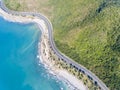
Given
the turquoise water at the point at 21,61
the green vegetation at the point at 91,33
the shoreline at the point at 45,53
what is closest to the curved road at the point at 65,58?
the green vegetation at the point at 91,33

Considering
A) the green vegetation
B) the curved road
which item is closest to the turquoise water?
the curved road

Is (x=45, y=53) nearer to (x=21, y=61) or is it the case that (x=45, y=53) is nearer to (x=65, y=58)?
(x=65, y=58)

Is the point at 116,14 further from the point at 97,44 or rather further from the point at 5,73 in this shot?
the point at 5,73

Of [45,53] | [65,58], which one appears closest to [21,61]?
[45,53]

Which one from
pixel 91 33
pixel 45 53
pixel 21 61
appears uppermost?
pixel 91 33

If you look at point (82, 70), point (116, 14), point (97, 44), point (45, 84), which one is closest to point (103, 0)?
point (116, 14)

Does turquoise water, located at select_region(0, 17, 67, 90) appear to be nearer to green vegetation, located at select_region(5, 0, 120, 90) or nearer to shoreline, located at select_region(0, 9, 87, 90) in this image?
shoreline, located at select_region(0, 9, 87, 90)

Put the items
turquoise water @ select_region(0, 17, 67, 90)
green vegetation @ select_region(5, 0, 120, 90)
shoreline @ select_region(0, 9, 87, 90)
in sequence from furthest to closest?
turquoise water @ select_region(0, 17, 67, 90)
shoreline @ select_region(0, 9, 87, 90)
green vegetation @ select_region(5, 0, 120, 90)
